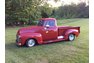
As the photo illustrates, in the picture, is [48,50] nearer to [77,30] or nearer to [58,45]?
[58,45]

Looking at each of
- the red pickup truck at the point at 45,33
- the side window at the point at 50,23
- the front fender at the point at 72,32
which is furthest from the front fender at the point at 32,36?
the front fender at the point at 72,32

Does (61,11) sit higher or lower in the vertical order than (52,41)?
higher

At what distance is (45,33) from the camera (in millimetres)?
1429

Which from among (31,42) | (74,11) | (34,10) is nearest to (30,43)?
(31,42)

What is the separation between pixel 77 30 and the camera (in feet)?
4.79

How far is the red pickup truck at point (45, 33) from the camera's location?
4.55 feet

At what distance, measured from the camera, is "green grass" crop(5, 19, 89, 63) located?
136 cm

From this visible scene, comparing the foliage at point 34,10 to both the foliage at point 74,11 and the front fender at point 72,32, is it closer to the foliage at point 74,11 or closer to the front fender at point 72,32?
the foliage at point 74,11

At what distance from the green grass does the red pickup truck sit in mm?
32

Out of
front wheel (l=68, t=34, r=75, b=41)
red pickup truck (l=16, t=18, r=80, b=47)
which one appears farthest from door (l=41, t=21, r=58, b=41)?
front wheel (l=68, t=34, r=75, b=41)

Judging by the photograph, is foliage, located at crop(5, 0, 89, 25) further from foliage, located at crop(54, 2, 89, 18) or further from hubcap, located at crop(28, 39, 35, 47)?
hubcap, located at crop(28, 39, 35, 47)

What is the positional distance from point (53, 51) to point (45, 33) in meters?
0.15

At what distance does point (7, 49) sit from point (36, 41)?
0.21 m

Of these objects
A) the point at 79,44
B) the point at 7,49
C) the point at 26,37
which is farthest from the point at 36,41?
the point at 79,44
